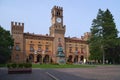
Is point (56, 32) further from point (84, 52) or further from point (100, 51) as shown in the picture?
point (100, 51)

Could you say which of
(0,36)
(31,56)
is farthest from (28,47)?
(0,36)

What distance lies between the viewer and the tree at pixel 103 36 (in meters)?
57.0

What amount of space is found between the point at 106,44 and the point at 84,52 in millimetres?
34133

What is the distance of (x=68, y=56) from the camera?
84625 millimetres

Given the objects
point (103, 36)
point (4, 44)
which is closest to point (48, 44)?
point (103, 36)

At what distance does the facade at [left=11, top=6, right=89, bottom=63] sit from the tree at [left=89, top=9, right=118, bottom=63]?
2188 centimetres

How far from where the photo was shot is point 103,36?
59438 millimetres

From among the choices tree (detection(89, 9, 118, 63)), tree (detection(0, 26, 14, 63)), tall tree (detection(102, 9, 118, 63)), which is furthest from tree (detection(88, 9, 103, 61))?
tree (detection(0, 26, 14, 63))

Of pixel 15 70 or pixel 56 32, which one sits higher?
pixel 56 32

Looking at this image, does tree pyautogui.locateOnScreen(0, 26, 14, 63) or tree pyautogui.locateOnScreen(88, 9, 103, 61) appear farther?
tree pyautogui.locateOnScreen(88, 9, 103, 61)

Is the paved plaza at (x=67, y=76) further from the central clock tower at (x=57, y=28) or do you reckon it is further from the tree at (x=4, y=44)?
the central clock tower at (x=57, y=28)

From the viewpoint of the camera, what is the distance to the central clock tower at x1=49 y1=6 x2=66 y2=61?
81.8 metres

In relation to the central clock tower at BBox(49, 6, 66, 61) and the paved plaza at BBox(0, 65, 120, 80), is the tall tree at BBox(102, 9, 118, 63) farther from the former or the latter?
the paved plaza at BBox(0, 65, 120, 80)

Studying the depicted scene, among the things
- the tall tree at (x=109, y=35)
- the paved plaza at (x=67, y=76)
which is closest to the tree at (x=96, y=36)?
the tall tree at (x=109, y=35)
